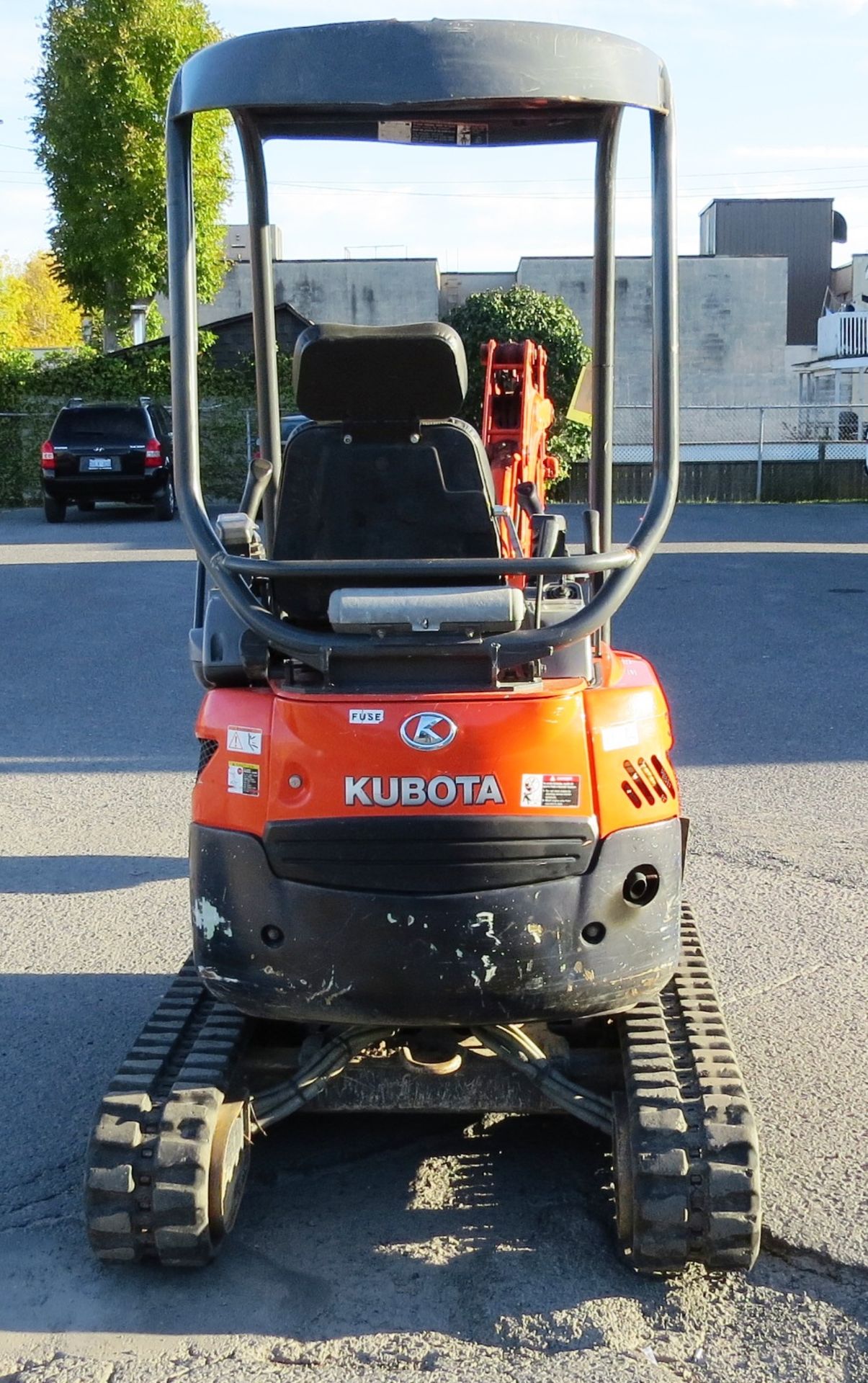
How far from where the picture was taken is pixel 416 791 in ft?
11.0

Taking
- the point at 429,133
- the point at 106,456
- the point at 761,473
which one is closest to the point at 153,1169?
the point at 429,133

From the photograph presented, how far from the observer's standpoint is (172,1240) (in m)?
3.39

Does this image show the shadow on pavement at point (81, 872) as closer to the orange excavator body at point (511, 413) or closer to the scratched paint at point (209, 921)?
the scratched paint at point (209, 921)

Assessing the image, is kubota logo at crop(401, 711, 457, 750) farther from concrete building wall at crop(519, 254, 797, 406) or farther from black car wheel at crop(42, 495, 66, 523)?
concrete building wall at crop(519, 254, 797, 406)

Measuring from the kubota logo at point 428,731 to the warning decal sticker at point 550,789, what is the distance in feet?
0.63

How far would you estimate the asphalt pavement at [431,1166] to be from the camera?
326 cm

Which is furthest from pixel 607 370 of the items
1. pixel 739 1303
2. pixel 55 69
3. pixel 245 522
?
pixel 55 69

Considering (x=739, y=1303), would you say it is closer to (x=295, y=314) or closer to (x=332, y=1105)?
(x=332, y=1105)

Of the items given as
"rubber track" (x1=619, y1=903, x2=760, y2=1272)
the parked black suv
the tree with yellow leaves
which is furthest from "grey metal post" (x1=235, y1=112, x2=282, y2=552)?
the tree with yellow leaves

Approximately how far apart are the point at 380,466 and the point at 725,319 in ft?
138

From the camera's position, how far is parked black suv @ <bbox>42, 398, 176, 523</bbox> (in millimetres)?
21906

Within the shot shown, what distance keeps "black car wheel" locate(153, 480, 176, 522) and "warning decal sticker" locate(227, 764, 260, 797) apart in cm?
1937

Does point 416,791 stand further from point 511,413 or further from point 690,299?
point 690,299

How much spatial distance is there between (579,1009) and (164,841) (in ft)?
12.3
